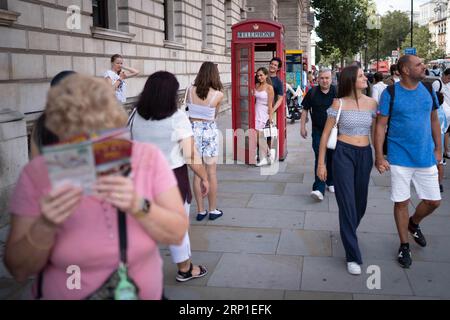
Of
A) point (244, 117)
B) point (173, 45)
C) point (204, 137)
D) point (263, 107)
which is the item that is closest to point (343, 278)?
point (204, 137)

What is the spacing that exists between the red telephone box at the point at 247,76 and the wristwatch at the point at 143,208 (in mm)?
7816

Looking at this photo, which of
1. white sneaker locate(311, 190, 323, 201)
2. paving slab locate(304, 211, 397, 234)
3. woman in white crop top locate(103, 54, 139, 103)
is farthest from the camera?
woman in white crop top locate(103, 54, 139, 103)

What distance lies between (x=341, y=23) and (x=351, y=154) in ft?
142

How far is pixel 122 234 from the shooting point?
1939 millimetres

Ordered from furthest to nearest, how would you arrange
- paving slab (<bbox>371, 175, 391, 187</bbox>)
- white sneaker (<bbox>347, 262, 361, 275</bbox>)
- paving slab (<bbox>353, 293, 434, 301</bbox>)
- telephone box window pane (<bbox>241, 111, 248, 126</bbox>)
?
telephone box window pane (<bbox>241, 111, 248, 126</bbox>)
paving slab (<bbox>371, 175, 391, 187</bbox>)
white sneaker (<bbox>347, 262, 361, 275</bbox>)
paving slab (<bbox>353, 293, 434, 301</bbox>)

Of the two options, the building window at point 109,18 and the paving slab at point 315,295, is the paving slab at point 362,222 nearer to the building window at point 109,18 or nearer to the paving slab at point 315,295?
the paving slab at point 315,295

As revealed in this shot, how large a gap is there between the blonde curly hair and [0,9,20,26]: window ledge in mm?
5636

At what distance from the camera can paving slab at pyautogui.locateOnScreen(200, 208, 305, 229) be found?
593 centimetres

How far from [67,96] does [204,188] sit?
2.38m

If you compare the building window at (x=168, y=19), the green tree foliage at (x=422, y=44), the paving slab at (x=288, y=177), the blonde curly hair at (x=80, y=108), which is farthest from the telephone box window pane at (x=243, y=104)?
the green tree foliage at (x=422, y=44)

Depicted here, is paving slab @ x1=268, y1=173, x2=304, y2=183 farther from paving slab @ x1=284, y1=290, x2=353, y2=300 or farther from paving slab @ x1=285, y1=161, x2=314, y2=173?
paving slab @ x1=284, y1=290, x2=353, y2=300

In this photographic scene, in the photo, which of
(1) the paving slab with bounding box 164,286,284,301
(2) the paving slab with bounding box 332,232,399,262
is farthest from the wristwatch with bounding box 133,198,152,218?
(2) the paving slab with bounding box 332,232,399,262

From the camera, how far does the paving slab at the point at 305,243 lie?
5000 millimetres
